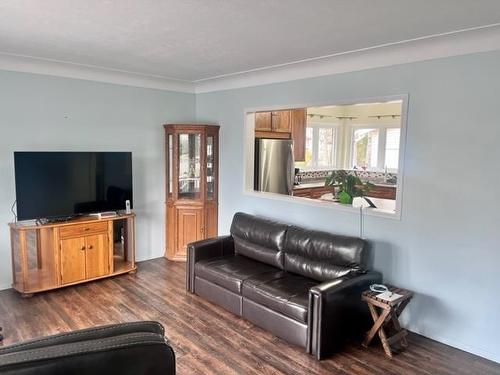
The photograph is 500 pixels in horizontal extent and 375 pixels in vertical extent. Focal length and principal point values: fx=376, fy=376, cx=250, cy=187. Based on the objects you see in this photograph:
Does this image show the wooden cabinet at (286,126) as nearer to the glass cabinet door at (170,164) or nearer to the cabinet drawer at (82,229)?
the glass cabinet door at (170,164)

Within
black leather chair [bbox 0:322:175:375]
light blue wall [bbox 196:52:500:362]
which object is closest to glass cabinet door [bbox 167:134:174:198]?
light blue wall [bbox 196:52:500:362]

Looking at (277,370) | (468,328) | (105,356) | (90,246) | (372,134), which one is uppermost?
(372,134)

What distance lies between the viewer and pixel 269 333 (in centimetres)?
338

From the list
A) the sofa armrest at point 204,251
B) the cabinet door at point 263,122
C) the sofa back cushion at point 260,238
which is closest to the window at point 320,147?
the cabinet door at point 263,122

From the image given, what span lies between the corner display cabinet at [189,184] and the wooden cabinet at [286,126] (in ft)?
2.22

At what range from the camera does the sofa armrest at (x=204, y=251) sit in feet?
13.5

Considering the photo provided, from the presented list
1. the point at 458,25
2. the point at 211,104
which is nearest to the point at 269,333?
the point at 458,25

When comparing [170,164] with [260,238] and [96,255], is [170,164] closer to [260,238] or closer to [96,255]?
[96,255]

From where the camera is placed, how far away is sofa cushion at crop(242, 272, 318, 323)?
309cm

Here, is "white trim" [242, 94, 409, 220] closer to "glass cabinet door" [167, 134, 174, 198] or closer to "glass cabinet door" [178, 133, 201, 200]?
"glass cabinet door" [178, 133, 201, 200]

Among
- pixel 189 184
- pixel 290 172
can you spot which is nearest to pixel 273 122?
pixel 290 172

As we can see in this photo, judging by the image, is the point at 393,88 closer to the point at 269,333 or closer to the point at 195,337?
the point at 269,333

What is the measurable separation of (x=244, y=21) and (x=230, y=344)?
2561 millimetres

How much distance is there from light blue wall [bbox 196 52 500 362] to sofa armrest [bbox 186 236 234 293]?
4.68 feet
